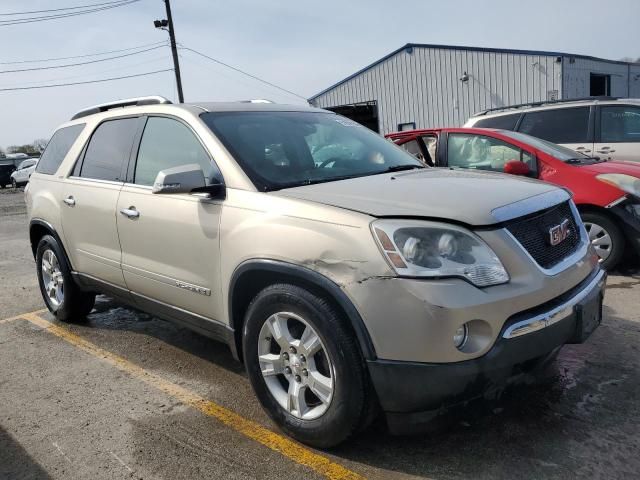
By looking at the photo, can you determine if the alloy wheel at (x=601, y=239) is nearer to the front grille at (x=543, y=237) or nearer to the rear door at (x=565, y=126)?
the rear door at (x=565, y=126)

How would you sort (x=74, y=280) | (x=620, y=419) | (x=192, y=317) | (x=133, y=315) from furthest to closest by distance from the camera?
(x=133, y=315), (x=74, y=280), (x=192, y=317), (x=620, y=419)

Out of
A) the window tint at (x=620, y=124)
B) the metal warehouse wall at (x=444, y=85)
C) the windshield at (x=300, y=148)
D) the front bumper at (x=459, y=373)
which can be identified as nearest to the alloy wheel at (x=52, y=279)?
the windshield at (x=300, y=148)

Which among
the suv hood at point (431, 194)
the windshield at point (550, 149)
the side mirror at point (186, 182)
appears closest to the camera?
the suv hood at point (431, 194)

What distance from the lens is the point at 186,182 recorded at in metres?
3.11

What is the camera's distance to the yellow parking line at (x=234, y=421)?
8.76ft

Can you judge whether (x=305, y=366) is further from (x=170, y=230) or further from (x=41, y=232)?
(x=41, y=232)

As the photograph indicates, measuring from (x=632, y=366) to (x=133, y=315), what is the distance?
13.9 ft

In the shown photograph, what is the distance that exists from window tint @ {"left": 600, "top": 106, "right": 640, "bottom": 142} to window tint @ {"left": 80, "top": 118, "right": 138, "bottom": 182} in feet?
20.3

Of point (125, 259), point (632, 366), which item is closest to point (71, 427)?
point (125, 259)

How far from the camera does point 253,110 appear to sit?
382 centimetres

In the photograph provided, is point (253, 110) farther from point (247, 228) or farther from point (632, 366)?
point (632, 366)

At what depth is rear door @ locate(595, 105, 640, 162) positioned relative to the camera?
7.26 meters

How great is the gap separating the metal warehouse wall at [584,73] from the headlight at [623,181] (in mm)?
14997

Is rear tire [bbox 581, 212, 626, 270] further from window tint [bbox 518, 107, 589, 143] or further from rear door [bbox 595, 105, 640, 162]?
window tint [bbox 518, 107, 589, 143]
